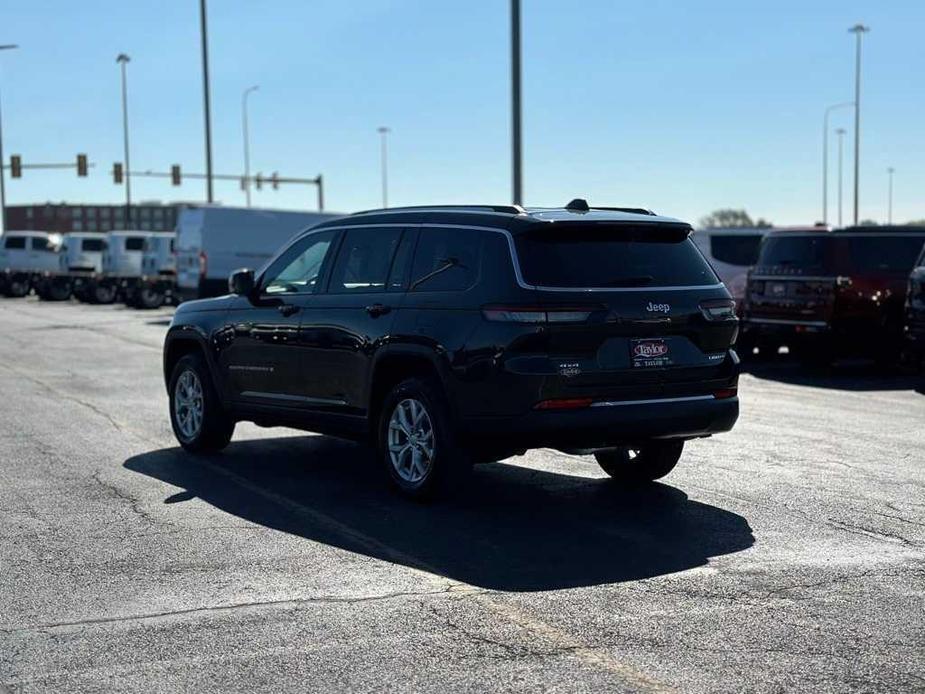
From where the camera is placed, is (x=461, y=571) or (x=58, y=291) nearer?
(x=461, y=571)

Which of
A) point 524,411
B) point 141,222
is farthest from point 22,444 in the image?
point 141,222

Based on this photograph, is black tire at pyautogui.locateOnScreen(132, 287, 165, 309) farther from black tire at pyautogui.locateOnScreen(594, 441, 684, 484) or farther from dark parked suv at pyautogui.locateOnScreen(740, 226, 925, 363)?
black tire at pyautogui.locateOnScreen(594, 441, 684, 484)

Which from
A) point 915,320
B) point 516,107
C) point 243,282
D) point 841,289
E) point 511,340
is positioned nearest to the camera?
point 511,340

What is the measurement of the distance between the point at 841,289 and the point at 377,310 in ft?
35.7

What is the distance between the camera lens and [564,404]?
25.1 ft

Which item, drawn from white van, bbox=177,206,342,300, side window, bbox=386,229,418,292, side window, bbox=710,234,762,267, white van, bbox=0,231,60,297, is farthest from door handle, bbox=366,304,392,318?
white van, bbox=0,231,60,297

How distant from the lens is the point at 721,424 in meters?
8.21

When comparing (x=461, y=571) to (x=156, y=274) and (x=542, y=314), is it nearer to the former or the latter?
(x=542, y=314)

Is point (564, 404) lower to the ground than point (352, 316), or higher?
lower

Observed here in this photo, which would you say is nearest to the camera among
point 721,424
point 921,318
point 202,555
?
point 202,555

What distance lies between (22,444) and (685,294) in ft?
19.0

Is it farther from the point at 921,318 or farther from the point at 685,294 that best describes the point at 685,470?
the point at 921,318

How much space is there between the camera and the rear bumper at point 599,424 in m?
7.65

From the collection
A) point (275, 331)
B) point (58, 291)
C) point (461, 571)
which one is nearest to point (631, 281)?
point (461, 571)
